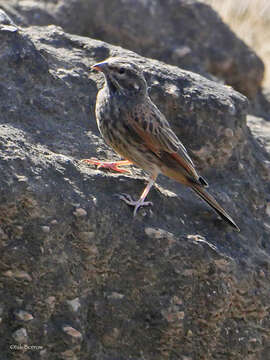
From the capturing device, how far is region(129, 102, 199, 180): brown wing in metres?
5.68

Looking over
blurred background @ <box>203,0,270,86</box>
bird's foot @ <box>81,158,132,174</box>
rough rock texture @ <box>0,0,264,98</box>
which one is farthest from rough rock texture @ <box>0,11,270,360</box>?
blurred background @ <box>203,0,270,86</box>

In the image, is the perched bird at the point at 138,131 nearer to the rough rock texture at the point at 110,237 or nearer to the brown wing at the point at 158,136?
the brown wing at the point at 158,136

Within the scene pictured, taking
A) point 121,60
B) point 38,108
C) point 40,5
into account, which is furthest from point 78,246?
point 40,5

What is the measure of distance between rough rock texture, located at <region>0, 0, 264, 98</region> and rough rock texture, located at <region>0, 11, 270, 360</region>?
3.44m

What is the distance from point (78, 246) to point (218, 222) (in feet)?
4.80

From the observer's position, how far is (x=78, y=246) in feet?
15.7

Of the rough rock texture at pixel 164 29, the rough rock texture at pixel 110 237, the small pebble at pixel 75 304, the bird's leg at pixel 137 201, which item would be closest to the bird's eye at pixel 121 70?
the rough rock texture at pixel 110 237

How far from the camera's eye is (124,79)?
19.0 feet

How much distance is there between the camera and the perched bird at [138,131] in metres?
5.61

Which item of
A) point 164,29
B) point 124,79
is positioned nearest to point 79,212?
point 124,79

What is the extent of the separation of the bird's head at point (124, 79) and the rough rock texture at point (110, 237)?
409 mm

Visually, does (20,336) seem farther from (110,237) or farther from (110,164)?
(110,164)

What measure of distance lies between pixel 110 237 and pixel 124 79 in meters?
1.61

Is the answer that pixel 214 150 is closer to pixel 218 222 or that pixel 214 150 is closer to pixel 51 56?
pixel 218 222
